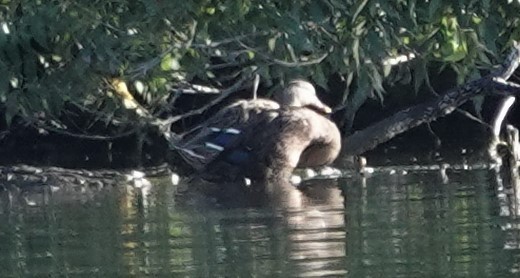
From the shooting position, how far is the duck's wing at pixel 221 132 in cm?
1459

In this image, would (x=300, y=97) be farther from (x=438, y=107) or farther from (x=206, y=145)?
(x=438, y=107)

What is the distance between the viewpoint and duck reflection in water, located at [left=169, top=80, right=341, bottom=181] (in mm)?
14281

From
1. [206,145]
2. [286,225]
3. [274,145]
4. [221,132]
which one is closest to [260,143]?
[274,145]

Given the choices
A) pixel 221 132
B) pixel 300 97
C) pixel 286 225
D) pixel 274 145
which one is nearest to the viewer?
pixel 286 225

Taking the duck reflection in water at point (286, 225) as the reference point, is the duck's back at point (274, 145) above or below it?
above

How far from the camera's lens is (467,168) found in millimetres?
14258

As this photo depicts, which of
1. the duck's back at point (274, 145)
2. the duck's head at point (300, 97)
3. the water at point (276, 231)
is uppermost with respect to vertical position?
the duck's head at point (300, 97)

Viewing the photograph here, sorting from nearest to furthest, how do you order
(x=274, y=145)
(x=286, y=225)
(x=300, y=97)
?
(x=286, y=225), (x=274, y=145), (x=300, y=97)

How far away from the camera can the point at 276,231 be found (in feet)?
32.9

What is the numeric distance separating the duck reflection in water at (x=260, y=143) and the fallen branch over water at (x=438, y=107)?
0.33m

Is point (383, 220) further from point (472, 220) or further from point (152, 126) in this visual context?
point (152, 126)

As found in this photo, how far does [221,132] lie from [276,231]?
15.6 ft

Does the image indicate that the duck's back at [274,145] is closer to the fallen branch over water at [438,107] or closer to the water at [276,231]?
the fallen branch over water at [438,107]

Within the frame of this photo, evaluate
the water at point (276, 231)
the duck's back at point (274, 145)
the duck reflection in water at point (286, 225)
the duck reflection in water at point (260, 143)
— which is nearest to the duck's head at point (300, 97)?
the duck reflection in water at point (260, 143)
